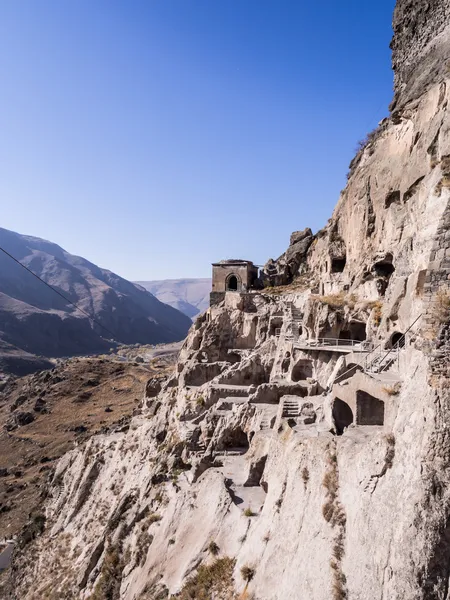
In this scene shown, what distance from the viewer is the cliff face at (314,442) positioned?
7227 mm

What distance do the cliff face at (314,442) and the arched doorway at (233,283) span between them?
5.61 m

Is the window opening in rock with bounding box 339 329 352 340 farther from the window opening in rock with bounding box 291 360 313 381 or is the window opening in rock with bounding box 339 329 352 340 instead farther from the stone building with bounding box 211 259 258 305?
the stone building with bounding box 211 259 258 305

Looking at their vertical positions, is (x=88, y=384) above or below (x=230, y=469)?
below

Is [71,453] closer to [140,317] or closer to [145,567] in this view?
[145,567]

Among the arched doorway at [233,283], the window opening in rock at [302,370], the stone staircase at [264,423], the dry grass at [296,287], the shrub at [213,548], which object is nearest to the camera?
the shrub at [213,548]

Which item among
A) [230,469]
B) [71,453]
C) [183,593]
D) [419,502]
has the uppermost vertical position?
[419,502]

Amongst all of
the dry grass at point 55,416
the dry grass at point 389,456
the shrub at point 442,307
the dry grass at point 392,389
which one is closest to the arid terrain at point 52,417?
the dry grass at point 55,416

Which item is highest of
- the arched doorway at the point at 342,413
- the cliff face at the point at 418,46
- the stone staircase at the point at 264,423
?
the cliff face at the point at 418,46

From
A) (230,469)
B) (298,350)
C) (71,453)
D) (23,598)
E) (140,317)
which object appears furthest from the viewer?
(140,317)

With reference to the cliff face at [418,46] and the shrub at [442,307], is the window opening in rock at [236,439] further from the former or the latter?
the cliff face at [418,46]

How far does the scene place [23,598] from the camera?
62.8 ft

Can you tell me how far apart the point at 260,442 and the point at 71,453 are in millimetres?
21143

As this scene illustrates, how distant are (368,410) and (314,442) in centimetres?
216

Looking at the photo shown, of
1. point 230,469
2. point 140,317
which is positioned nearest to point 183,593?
point 230,469
